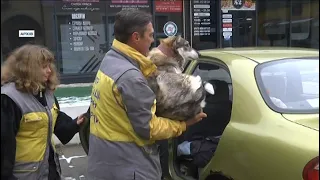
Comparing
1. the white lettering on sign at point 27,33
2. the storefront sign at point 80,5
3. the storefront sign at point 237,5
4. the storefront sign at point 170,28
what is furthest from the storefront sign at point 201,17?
the white lettering on sign at point 27,33

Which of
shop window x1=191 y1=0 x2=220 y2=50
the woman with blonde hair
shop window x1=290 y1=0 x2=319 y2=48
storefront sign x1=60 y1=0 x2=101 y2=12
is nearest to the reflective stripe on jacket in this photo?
the woman with blonde hair

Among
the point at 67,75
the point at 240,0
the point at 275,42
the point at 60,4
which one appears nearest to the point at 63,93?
the point at 67,75

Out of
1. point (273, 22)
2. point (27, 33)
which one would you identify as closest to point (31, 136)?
point (27, 33)

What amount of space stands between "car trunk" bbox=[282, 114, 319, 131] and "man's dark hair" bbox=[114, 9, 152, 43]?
1.06 metres

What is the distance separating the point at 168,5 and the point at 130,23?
9837 millimetres

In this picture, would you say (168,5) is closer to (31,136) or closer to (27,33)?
(27,33)

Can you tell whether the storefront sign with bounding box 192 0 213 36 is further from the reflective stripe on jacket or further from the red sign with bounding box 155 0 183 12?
the reflective stripe on jacket

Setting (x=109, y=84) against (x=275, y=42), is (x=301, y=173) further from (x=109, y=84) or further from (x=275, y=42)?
(x=275, y=42)

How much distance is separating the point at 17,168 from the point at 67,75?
9.07 meters

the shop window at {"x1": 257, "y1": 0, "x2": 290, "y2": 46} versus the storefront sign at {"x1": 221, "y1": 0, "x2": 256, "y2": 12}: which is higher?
the storefront sign at {"x1": 221, "y1": 0, "x2": 256, "y2": 12}

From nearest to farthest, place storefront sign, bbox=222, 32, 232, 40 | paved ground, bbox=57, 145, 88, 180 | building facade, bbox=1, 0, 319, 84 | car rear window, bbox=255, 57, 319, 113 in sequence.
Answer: car rear window, bbox=255, 57, 319, 113, paved ground, bbox=57, 145, 88, 180, building facade, bbox=1, 0, 319, 84, storefront sign, bbox=222, 32, 232, 40

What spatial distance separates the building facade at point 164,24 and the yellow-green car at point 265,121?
7.45m

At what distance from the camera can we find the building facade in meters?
10.9

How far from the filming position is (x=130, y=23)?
7.46ft
